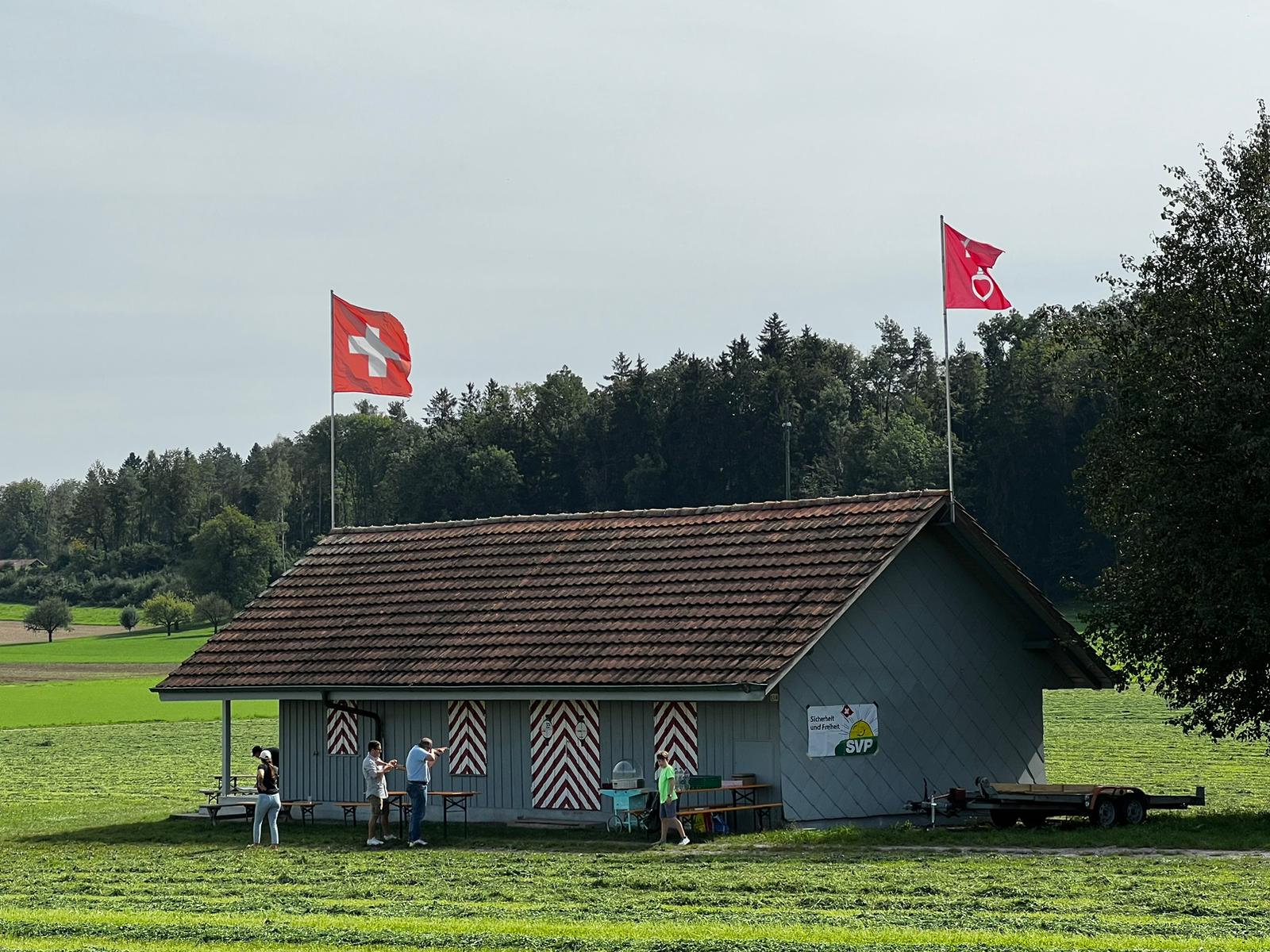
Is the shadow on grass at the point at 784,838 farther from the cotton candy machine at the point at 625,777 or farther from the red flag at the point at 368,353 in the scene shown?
the red flag at the point at 368,353

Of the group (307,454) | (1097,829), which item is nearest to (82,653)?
(307,454)

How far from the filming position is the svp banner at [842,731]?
88.7 ft

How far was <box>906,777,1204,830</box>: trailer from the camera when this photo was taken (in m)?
26.4

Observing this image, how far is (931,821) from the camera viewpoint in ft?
90.3

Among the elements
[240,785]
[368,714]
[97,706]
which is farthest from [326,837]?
[97,706]

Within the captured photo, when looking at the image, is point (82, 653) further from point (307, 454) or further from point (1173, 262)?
point (1173, 262)

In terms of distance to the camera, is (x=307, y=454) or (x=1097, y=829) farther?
(x=307, y=454)

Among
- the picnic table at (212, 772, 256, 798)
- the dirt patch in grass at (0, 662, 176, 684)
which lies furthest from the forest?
the picnic table at (212, 772, 256, 798)

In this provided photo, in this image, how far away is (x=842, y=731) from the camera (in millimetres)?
27484

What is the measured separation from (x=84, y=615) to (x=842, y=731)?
138 meters

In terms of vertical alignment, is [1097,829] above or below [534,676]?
below

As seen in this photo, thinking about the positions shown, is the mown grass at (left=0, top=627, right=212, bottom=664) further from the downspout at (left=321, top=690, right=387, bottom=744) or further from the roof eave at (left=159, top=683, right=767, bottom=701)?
the downspout at (left=321, top=690, right=387, bottom=744)

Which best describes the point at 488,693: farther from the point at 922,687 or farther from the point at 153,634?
the point at 153,634

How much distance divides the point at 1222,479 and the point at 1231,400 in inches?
46.4
